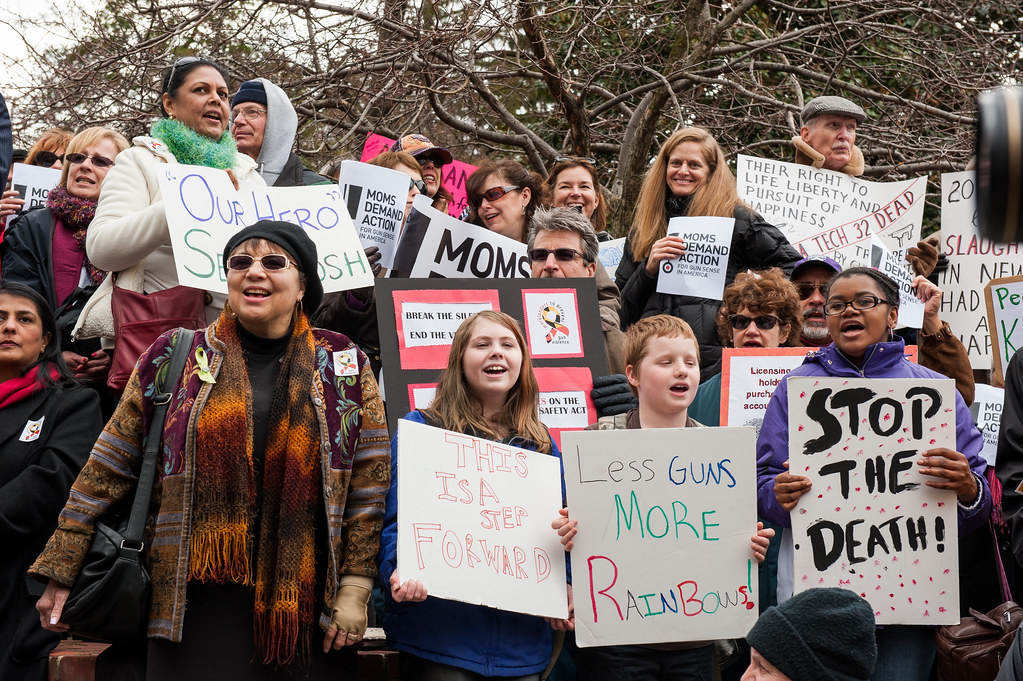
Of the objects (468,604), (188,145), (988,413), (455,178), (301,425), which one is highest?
(455,178)

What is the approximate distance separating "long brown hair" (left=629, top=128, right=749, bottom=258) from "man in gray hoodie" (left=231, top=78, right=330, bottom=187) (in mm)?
1684

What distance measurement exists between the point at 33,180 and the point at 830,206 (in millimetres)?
4402

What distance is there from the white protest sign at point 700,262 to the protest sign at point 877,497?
1.59 metres

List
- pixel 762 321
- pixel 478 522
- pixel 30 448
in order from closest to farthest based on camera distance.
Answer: pixel 478 522
pixel 30 448
pixel 762 321

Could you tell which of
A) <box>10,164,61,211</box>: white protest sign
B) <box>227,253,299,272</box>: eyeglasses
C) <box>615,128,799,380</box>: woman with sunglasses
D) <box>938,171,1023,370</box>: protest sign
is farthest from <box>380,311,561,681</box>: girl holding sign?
<box>10,164,61,211</box>: white protest sign

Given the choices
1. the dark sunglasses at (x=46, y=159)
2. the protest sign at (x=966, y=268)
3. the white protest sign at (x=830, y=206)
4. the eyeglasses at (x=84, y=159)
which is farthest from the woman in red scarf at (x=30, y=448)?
the protest sign at (x=966, y=268)

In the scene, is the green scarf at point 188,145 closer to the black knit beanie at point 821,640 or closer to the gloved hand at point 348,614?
the gloved hand at point 348,614

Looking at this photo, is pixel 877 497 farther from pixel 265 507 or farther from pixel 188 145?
pixel 188 145

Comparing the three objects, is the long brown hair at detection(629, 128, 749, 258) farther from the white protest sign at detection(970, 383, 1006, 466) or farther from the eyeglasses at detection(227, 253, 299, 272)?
the eyeglasses at detection(227, 253, 299, 272)

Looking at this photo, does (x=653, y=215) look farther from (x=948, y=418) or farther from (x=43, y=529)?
(x=43, y=529)

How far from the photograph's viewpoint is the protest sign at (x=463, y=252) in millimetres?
5332

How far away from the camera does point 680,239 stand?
17.5 feet

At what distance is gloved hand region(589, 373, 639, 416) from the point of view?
4.54 m

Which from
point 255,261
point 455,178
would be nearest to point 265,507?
point 255,261
